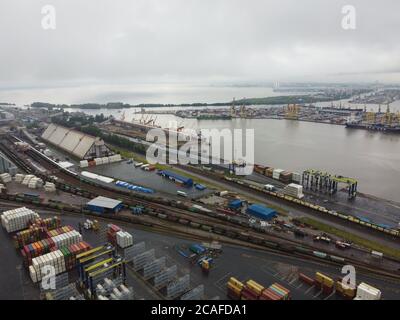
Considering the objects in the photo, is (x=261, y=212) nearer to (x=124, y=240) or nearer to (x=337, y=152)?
(x=124, y=240)

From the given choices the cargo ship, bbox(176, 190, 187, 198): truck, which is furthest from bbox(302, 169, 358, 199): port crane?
the cargo ship

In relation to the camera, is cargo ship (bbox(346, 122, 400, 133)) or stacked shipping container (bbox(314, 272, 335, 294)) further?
cargo ship (bbox(346, 122, 400, 133))

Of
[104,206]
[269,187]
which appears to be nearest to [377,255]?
[269,187]

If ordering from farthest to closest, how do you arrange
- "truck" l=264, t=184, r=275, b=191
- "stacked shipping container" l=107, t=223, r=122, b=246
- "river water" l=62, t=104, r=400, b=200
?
"river water" l=62, t=104, r=400, b=200, "truck" l=264, t=184, r=275, b=191, "stacked shipping container" l=107, t=223, r=122, b=246

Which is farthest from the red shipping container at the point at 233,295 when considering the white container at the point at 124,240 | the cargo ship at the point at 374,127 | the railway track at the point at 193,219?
the cargo ship at the point at 374,127

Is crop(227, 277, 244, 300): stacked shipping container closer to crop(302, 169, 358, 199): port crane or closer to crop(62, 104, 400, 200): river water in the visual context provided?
crop(302, 169, 358, 199): port crane

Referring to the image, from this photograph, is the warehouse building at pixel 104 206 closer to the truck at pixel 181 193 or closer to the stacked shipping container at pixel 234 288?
the truck at pixel 181 193
